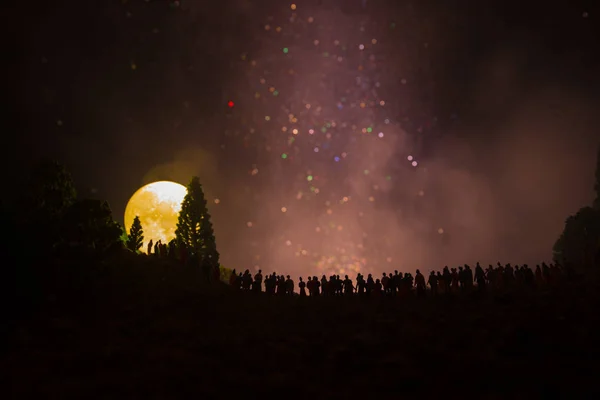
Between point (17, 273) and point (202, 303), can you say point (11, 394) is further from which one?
point (202, 303)

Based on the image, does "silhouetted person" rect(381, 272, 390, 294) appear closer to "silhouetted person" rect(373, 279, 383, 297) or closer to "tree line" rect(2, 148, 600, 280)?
"silhouetted person" rect(373, 279, 383, 297)

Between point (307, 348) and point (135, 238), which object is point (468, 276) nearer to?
point (307, 348)

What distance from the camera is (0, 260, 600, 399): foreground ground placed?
383 inches

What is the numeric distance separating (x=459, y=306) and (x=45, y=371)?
15.8 metres

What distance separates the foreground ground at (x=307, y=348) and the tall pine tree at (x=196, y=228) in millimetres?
19970

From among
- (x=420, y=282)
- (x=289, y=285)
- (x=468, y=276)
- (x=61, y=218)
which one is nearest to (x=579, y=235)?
(x=468, y=276)

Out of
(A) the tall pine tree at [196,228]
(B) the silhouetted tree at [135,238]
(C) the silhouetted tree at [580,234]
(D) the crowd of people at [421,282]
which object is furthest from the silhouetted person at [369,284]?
(C) the silhouetted tree at [580,234]

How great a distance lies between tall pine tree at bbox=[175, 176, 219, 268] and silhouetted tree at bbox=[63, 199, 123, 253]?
62.0 feet

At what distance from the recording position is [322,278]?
2394cm

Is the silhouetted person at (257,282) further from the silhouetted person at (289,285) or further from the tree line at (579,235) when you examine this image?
the tree line at (579,235)

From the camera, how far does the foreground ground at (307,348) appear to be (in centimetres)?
972

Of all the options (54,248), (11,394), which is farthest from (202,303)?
(11,394)

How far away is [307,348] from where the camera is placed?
12.7m

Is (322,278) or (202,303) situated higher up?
(322,278)
